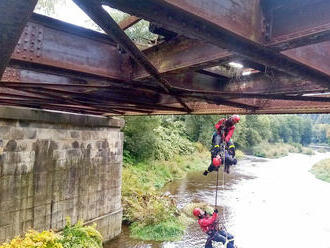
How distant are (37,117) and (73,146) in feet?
5.64

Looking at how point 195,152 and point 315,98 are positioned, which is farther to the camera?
point 195,152

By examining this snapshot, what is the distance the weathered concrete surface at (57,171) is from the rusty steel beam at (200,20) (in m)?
5.96

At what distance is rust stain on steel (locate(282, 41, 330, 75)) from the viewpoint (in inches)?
105

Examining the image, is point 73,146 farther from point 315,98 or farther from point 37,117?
point 315,98

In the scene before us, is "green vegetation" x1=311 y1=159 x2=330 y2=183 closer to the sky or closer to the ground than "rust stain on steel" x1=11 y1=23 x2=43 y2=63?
closer to the ground

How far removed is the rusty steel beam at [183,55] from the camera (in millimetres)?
2980

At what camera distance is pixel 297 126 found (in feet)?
248

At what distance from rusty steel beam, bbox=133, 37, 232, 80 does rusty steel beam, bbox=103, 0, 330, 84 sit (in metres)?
0.43

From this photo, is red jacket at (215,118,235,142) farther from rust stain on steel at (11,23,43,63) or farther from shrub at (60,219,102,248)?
shrub at (60,219,102,248)

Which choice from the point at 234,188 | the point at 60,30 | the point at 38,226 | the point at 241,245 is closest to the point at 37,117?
the point at 38,226

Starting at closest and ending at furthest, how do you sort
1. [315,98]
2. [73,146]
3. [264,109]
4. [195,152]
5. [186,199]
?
[315,98]
[264,109]
[73,146]
[186,199]
[195,152]

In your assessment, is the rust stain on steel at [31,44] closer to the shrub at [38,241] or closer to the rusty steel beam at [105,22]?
the rusty steel beam at [105,22]

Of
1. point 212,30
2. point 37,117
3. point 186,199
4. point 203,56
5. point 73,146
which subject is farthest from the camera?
point 186,199

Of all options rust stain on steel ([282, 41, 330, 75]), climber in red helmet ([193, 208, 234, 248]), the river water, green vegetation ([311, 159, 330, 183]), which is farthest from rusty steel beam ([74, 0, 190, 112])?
green vegetation ([311, 159, 330, 183])
